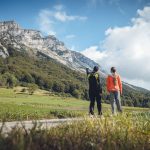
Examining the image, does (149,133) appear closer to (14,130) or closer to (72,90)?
(14,130)

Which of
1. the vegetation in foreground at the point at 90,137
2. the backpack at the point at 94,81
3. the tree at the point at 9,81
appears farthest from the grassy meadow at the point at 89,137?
the tree at the point at 9,81

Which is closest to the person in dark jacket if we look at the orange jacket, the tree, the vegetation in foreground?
the orange jacket

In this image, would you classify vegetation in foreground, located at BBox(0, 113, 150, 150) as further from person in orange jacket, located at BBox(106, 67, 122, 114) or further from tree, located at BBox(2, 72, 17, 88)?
tree, located at BBox(2, 72, 17, 88)

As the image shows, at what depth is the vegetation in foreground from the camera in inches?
220

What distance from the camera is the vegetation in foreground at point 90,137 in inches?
220

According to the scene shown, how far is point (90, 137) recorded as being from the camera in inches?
272

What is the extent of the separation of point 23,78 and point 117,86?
162 m

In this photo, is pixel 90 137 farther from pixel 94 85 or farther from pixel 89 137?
pixel 94 85

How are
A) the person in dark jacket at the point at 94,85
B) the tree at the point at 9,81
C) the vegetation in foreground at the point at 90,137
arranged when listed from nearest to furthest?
the vegetation in foreground at the point at 90,137
the person in dark jacket at the point at 94,85
the tree at the point at 9,81

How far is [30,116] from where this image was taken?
20.3 metres

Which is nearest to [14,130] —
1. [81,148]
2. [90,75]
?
[81,148]

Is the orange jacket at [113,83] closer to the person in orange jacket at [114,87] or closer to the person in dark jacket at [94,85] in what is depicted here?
the person in orange jacket at [114,87]

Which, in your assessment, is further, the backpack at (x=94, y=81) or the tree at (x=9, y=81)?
the tree at (x=9, y=81)

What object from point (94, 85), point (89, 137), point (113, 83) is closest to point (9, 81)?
point (94, 85)
